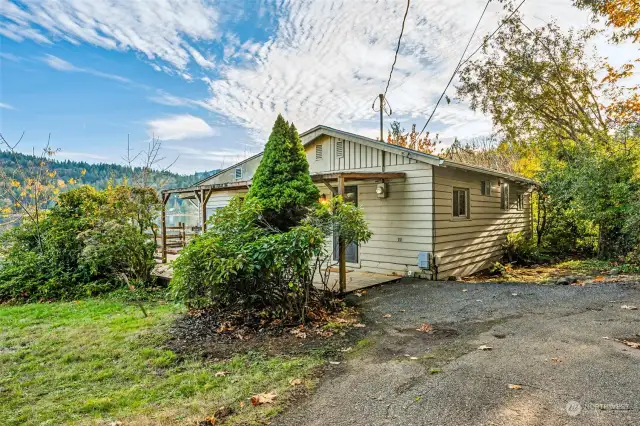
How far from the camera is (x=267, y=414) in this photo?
2496mm

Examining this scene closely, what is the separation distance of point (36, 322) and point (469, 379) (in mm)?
6442

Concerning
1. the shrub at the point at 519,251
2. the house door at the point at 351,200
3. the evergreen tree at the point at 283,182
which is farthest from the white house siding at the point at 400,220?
the shrub at the point at 519,251

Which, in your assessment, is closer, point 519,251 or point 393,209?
point 393,209

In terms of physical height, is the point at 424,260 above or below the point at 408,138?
below

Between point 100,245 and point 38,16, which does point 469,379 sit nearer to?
point 100,245

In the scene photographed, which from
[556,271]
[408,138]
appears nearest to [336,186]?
[556,271]

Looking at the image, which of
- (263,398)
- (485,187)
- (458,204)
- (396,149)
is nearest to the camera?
(263,398)

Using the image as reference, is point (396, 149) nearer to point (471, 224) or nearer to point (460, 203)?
point (460, 203)

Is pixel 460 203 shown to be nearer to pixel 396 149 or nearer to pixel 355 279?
pixel 396 149

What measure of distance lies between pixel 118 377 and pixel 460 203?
26.5 feet

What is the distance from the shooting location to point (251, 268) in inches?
178

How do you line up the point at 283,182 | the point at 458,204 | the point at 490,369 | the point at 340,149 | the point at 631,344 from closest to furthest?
the point at 490,369 → the point at 631,344 → the point at 283,182 → the point at 458,204 → the point at 340,149

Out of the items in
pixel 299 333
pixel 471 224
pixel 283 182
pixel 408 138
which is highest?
pixel 408 138

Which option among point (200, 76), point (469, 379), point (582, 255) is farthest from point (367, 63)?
point (582, 255)
